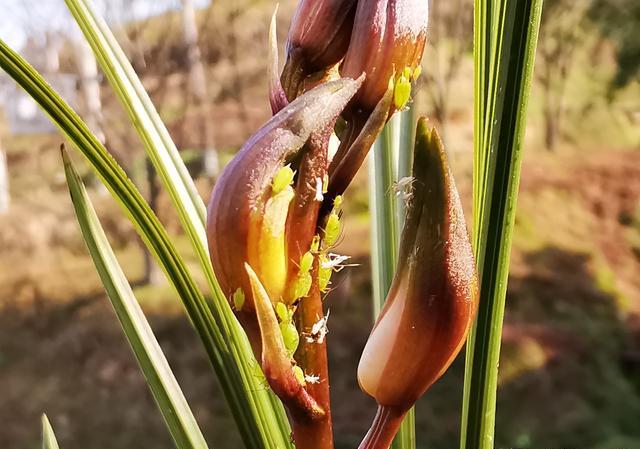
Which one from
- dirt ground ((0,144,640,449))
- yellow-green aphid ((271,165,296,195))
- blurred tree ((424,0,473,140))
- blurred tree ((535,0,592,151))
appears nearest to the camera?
yellow-green aphid ((271,165,296,195))

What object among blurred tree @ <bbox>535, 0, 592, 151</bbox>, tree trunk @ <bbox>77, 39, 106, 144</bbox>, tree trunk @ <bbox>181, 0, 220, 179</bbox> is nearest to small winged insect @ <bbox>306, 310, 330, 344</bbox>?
tree trunk @ <bbox>77, 39, 106, 144</bbox>

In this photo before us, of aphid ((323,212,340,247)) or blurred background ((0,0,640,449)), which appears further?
blurred background ((0,0,640,449))

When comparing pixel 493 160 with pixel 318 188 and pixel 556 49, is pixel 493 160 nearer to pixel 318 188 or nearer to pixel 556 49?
pixel 318 188

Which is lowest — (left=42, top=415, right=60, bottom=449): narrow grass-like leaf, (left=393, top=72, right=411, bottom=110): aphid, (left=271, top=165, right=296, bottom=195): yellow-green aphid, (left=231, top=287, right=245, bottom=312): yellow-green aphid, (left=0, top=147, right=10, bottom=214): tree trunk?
(left=0, top=147, right=10, bottom=214): tree trunk

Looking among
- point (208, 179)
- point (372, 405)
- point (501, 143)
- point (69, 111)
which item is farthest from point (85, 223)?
point (208, 179)

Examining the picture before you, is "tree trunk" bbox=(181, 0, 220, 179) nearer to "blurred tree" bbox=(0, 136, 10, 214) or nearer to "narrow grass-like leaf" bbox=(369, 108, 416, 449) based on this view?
"blurred tree" bbox=(0, 136, 10, 214)

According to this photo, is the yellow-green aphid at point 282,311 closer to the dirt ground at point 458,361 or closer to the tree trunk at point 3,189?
the dirt ground at point 458,361

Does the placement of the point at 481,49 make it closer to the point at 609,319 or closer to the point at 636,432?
the point at 636,432
